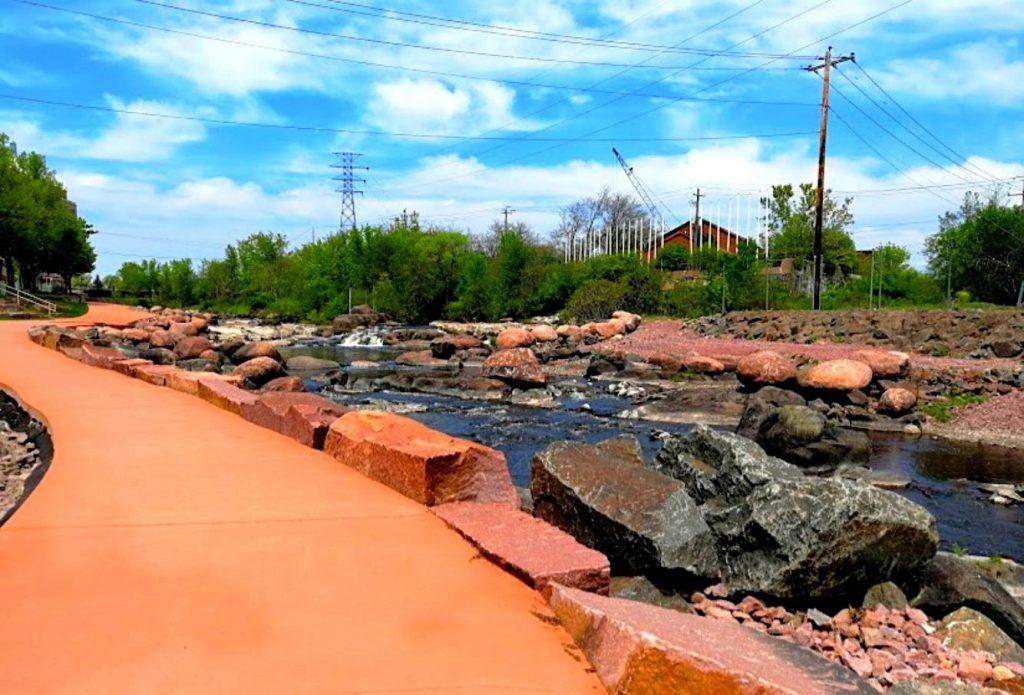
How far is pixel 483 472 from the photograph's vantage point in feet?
16.0

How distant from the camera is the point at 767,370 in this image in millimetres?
17812

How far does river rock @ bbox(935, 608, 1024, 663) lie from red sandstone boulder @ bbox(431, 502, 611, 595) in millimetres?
2660

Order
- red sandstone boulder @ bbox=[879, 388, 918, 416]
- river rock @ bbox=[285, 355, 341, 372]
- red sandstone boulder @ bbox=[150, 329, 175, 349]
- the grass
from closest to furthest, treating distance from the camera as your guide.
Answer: the grass, red sandstone boulder @ bbox=[879, 388, 918, 416], river rock @ bbox=[285, 355, 341, 372], red sandstone boulder @ bbox=[150, 329, 175, 349]

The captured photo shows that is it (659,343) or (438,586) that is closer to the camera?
(438,586)

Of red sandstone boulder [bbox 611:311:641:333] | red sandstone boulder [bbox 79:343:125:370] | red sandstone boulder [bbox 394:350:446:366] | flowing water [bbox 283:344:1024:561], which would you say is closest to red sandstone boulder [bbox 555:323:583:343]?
red sandstone boulder [bbox 611:311:641:333]

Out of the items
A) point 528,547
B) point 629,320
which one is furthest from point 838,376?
point 629,320

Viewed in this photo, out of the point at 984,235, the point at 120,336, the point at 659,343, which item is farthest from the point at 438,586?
the point at 984,235

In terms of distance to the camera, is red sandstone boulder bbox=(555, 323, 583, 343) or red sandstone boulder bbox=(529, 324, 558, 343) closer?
red sandstone boulder bbox=(529, 324, 558, 343)

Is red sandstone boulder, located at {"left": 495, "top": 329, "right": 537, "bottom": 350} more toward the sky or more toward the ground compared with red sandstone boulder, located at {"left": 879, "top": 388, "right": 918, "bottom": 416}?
more toward the sky

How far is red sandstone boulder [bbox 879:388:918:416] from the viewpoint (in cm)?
1557

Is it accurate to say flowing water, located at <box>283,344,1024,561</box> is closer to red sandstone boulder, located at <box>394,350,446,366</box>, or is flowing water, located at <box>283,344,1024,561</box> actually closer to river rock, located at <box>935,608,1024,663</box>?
river rock, located at <box>935,608,1024,663</box>

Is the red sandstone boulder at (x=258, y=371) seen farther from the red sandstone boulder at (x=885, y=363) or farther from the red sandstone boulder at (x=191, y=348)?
the red sandstone boulder at (x=885, y=363)

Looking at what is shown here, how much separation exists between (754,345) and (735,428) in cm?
1324

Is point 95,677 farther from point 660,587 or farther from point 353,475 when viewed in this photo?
point 660,587
